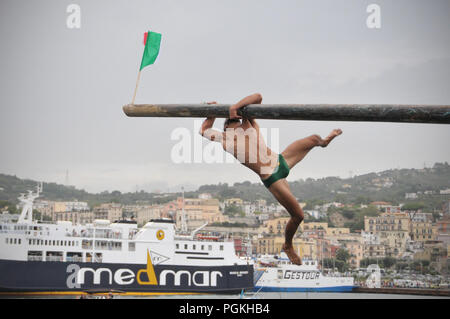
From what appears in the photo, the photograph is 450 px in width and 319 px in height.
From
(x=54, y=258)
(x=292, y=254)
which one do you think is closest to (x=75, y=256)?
(x=54, y=258)

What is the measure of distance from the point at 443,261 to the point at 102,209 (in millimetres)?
35665

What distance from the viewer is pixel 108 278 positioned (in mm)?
32062

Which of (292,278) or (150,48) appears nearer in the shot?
(150,48)

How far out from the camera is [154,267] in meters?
32.3

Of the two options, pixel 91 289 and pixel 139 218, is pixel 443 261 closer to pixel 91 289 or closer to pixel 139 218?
pixel 139 218

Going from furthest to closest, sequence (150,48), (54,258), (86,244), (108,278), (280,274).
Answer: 1. (280,274)
2. (86,244)
3. (54,258)
4. (108,278)
5. (150,48)

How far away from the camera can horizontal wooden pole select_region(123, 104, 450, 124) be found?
2955 mm

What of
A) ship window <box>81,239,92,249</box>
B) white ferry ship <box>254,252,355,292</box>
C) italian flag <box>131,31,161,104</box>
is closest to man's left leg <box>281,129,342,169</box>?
italian flag <box>131,31,161,104</box>

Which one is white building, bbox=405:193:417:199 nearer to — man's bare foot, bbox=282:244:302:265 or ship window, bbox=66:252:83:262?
ship window, bbox=66:252:83:262

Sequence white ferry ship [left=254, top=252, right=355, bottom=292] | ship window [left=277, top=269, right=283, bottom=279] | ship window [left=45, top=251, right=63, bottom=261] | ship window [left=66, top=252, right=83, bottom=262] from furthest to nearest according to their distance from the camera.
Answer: ship window [left=277, top=269, right=283, bottom=279]
white ferry ship [left=254, top=252, right=355, bottom=292]
ship window [left=66, top=252, right=83, bottom=262]
ship window [left=45, top=251, right=63, bottom=261]

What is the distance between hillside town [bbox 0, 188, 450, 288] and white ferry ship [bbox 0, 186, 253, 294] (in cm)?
1609

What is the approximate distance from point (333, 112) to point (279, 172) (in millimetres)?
482

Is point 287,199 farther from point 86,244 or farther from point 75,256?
point 75,256
